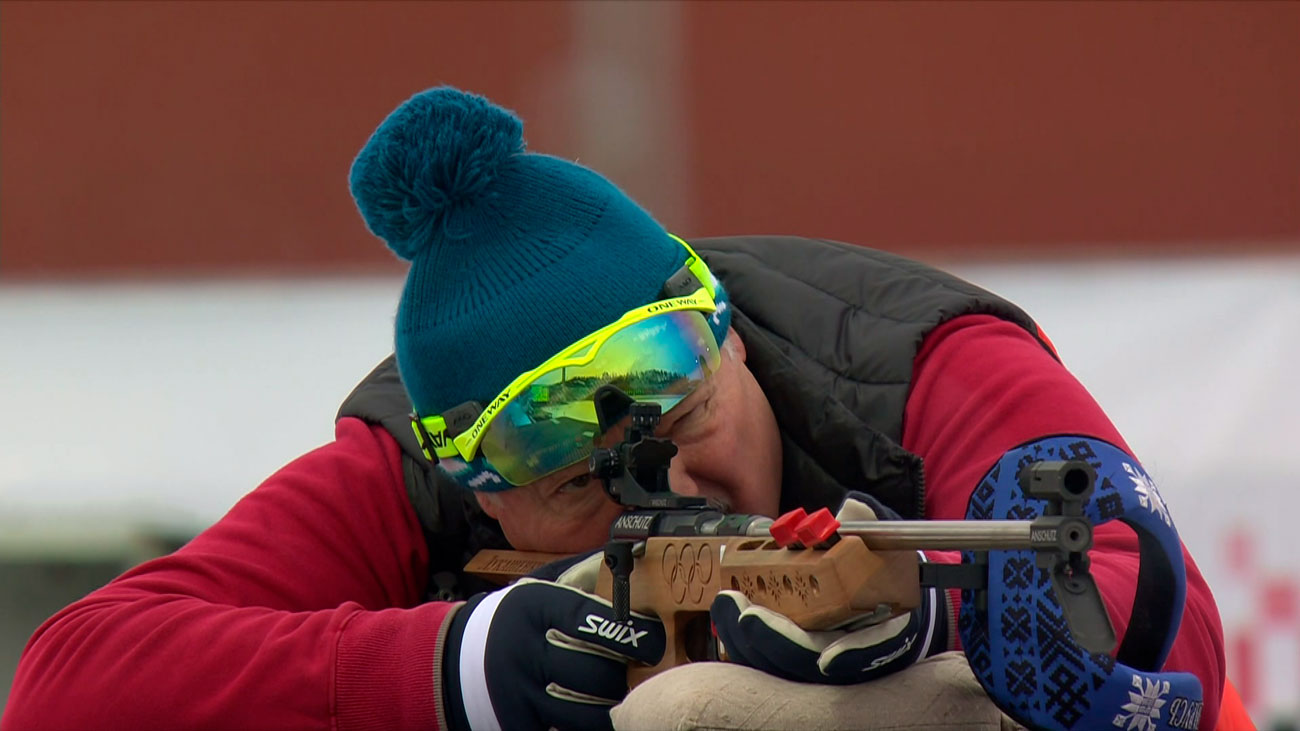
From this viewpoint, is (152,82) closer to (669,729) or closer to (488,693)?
(488,693)

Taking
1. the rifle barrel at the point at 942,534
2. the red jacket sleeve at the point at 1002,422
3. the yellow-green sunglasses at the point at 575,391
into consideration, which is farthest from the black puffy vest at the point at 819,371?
the rifle barrel at the point at 942,534

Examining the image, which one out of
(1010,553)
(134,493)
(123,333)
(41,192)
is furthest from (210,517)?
(1010,553)

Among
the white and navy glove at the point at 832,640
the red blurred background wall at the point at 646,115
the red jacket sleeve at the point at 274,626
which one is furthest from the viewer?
the red blurred background wall at the point at 646,115

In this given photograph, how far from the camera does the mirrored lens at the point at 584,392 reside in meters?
1.83

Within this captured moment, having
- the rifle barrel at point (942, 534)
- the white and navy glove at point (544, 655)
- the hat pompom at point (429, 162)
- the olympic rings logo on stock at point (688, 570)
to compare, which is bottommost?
the white and navy glove at point (544, 655)

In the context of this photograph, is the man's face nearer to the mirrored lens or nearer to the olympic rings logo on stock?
the mirrored lens

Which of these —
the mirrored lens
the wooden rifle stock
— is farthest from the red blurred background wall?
the wooden rifle stock

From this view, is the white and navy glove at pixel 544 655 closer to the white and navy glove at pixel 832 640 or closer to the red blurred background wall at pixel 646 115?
the white and navy glove at pixel 832 640

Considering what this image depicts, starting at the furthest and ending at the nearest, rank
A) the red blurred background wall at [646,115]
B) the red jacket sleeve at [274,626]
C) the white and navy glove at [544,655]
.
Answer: the red blurred background wall at [646,115] < the red jacket sleeve at [274,626] < the white and navy glove at [544,655]

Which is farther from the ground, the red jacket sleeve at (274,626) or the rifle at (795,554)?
the rifle at (795,554)

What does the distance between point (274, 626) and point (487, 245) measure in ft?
1.62

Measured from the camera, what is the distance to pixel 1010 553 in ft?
4.27

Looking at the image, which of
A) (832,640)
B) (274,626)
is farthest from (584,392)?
(832,640)

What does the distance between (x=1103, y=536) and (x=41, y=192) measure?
4734 mm
